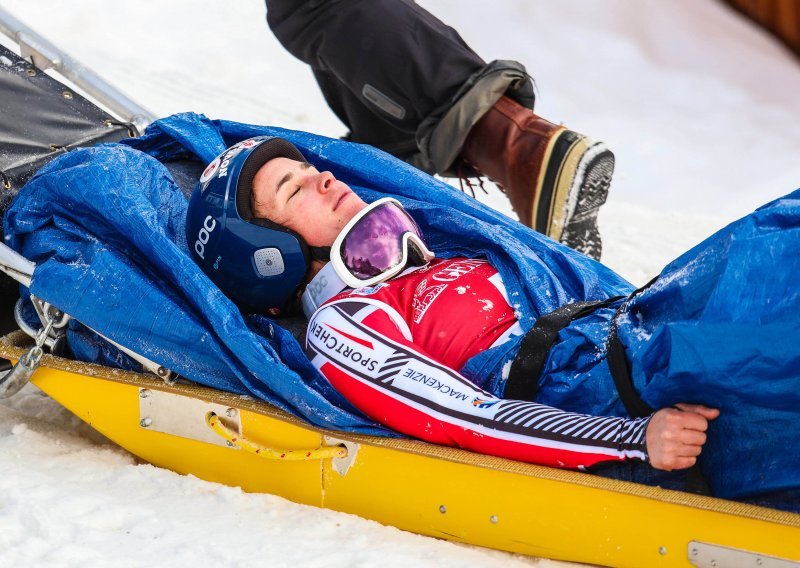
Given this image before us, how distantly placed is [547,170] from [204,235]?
1.35m

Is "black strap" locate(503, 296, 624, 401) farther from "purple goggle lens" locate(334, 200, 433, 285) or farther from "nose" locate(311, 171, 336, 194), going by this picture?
"nose" locate(311, 171, 336, 194)

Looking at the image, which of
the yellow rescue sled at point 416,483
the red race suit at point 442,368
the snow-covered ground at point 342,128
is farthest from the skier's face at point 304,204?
the snow-covered ground at point 342,128

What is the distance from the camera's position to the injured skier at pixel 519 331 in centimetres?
181

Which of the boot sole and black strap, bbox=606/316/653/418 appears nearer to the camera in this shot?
black strap, bbox=606/316/653/418

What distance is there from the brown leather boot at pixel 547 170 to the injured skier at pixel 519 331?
68cm

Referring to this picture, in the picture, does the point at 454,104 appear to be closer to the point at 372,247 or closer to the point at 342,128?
the point at 372,247

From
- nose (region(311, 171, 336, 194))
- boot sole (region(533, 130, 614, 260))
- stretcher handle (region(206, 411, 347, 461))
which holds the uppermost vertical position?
boot sole (region(533, 130, 614, 260))

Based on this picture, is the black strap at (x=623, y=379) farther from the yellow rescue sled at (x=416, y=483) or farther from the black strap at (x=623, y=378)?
the yellow rescue sled at (x=416, y=483)

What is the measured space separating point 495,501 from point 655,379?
1.23 feet

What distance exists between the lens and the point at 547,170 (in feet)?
11.3

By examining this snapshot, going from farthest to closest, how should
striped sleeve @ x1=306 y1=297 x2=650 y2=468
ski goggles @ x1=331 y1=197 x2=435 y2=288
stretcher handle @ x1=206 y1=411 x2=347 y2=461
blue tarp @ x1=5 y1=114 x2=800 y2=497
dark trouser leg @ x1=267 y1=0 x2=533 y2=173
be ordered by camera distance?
1. dark trouser leg @ x1=267 y1=0 x2=533 y2=173
2. ski goggles @ x1=331 y1=197 x2=435 y2=288
3. stretcher handle @ x1=206 y1=411 x2=347 y2=461
4. striped sleeve @ x1=306 y1=297 x2=650 y2=468
5. blue tarp @ x1=5 y1=114 x2=800 y2=497

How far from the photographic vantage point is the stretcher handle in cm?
215

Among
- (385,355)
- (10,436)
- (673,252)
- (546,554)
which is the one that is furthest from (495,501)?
(673,252)

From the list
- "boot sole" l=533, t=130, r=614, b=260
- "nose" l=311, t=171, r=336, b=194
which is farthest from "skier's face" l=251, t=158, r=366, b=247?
"boot sole" l=533, t=130, r=614, b=260
